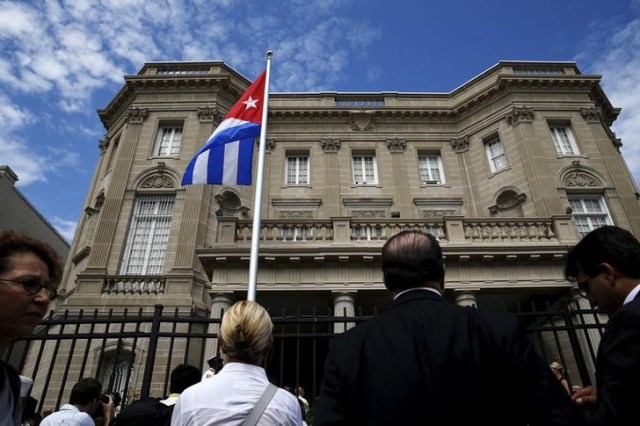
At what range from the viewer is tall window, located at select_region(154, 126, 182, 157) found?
1892cm

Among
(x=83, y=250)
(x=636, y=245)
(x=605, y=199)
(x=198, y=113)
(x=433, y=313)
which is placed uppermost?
(x=198, y=113)

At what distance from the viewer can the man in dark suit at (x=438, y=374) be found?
1.59m

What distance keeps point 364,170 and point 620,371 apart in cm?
1862

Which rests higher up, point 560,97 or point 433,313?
point 560,97

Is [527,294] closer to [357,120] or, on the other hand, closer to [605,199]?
[605,199]

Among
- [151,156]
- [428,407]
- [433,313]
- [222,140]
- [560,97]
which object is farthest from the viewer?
[560,97]

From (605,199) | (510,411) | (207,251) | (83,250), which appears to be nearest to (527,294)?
(605,199)

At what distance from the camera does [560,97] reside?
1975 centimetres

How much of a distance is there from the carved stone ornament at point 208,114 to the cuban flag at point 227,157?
422 inches

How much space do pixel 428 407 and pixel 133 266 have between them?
16.5 metres

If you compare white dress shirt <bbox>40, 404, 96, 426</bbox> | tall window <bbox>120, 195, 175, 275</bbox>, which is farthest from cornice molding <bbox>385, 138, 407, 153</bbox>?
white dress shirt <bbox>40, 404, 96, 426</bbox>

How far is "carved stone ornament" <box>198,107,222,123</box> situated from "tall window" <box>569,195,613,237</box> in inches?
654

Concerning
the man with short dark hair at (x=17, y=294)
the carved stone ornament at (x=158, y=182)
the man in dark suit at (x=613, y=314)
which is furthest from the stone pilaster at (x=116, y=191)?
the man in dark suit at (x=613, y=314)

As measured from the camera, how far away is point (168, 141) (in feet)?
63.5
